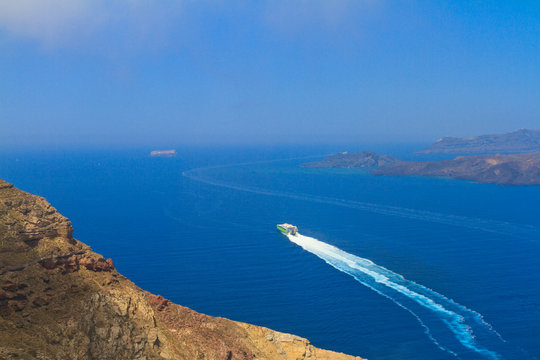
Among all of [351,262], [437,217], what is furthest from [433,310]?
[437,217]

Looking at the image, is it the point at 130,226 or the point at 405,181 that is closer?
the point at 130,226

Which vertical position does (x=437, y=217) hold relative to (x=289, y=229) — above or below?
below

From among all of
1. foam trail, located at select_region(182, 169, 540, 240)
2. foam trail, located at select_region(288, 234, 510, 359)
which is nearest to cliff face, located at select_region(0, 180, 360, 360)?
foam trail, located at select_region(288, 234, 510, 359)

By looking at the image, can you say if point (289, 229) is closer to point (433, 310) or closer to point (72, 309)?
point (433, 310)

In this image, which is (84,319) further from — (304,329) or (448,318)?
(448,318)

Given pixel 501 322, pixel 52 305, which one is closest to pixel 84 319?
pixel 52 305

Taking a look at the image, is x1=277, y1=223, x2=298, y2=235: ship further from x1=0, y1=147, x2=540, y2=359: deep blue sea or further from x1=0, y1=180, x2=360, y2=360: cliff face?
x1=0, y1=180, x2=360, y2=360: cliff face
